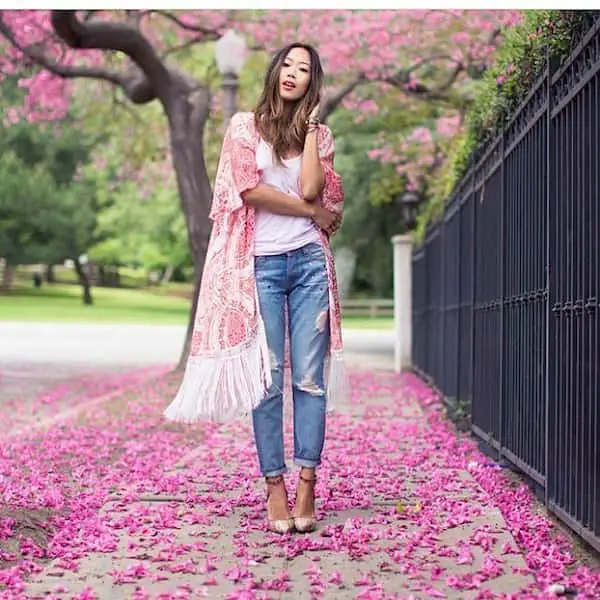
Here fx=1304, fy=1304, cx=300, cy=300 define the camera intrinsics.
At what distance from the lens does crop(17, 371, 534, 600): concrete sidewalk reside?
13.7 feet

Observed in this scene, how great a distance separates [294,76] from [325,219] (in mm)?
585

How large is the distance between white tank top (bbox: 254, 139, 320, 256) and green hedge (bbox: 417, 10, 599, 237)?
1.22 meters

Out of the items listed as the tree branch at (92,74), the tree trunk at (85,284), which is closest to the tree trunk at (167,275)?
the tree trunk at (85,284)

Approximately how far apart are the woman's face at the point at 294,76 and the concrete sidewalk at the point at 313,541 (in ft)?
5.66

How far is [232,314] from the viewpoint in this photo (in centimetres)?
517

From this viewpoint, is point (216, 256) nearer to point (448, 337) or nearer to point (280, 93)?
point (280, 93)

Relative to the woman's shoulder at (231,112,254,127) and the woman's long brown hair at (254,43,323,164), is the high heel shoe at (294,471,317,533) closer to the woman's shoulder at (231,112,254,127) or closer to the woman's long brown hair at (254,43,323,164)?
the woman's long brown hair at (254,43,323,164)

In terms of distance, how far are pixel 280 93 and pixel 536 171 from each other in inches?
57.3

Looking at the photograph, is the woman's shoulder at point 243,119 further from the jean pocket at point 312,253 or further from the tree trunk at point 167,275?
the tree trunk at point 167,275

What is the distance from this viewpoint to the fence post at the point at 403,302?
58.1 ft

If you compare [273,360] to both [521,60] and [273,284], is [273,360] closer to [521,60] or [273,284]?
[273,284]

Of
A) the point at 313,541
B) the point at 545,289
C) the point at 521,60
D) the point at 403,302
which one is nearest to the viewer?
the point at 313,541

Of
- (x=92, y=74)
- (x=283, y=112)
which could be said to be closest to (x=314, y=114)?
(x=283, y=112)

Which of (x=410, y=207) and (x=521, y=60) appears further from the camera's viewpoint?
(x=410, y=207)
